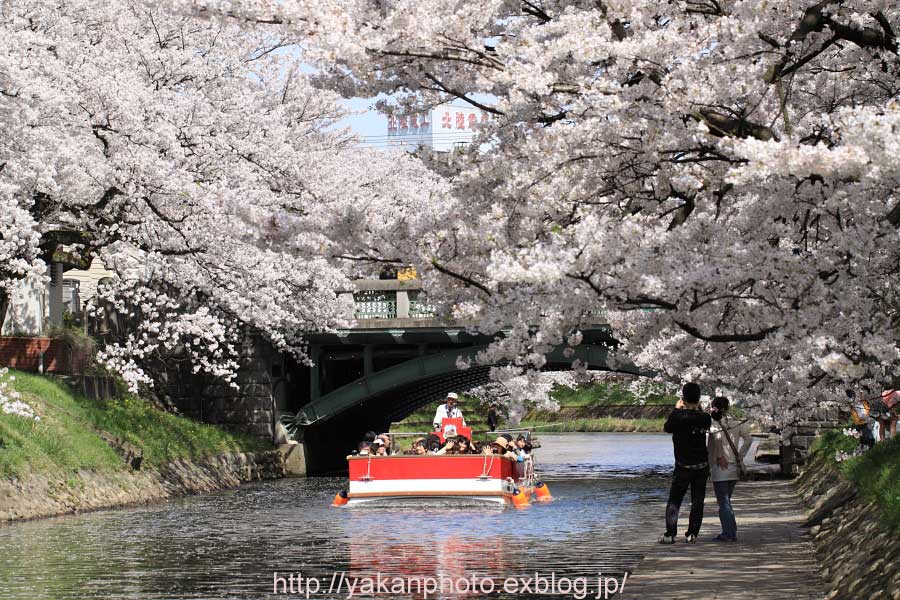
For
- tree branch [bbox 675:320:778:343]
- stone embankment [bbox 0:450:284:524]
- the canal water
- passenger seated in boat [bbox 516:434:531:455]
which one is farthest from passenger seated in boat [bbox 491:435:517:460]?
tree branch [bbox 675:320:778:343]

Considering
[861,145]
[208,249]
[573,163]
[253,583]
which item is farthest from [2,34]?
[861,145]

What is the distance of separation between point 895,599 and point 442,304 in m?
6.58

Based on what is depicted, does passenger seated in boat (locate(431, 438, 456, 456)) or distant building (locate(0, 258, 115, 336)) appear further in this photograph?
distant building (locate(0, 258, 115, 336))

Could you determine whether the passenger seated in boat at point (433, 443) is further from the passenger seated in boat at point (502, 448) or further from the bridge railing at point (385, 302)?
the bridge railing at point (385, 302)

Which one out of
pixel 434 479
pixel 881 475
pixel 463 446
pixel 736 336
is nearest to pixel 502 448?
pixel 463 446

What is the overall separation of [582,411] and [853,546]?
8415cm

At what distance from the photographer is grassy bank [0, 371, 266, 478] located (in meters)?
27.6

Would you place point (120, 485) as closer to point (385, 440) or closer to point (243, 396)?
point (385, 440)

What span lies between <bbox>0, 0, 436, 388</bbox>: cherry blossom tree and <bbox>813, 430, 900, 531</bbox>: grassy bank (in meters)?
9.48

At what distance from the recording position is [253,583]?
16797mm

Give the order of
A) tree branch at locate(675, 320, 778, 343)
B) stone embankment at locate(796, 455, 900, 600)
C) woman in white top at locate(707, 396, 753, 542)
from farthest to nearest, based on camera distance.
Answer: woman in white top at locate(707, 396, 753, 542), tree branch at locate(675, 320, 778, 343), stone embankment at locate(796, 455, 900, 600)

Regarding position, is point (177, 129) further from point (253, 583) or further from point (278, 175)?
point (253, 583)

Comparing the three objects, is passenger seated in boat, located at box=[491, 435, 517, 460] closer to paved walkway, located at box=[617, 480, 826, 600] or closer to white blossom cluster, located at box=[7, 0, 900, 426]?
paved walkway, located at box=[617, 480, 826, 600]

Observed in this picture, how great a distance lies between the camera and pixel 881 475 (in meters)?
15.6
